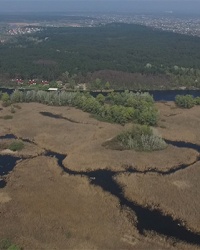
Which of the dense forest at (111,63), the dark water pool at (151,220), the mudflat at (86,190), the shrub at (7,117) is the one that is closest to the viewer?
the mudflat at (86,190)

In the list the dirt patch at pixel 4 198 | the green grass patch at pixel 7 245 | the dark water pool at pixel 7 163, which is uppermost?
the green grass patch at pixel 7 245

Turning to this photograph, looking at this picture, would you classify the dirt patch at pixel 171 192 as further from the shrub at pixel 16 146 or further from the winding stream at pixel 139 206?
the shrub at pixel 16 146

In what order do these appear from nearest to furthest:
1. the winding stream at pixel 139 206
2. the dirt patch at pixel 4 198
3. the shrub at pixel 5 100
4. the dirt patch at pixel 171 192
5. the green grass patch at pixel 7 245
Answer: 1. the green grass patch at pixel 7 245
2. the winding stream at pixel 139 206
3. the dirt patch at pixel 171 192
4. the dirt patch at pixel 4 198
5. the shrub at pixel 5 100

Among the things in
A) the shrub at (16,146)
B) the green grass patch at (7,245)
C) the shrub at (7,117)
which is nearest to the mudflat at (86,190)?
the shrub at (16,146)

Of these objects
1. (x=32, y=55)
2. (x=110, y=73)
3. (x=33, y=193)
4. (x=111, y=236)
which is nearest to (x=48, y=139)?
(x=33, y=193)

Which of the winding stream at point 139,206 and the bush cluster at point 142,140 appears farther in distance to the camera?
the bush cluster at point 142,140

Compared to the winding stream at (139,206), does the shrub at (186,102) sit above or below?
below

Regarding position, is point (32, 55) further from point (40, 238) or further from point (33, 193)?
point (40, 238)

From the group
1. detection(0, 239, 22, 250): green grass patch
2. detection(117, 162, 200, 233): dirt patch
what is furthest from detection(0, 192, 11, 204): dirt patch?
detection(117, 162, 200, 233): dirt patch
